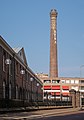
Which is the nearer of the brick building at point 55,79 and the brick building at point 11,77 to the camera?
the brick building at point 11,77

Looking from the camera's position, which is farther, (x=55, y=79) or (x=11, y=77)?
(x=55, y=79)

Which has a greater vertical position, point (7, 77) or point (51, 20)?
point (51, 20)

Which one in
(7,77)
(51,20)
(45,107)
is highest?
(51,20)

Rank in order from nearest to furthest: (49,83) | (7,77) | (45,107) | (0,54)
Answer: (0,54)
(7,77)
(45,107)
(49,83)

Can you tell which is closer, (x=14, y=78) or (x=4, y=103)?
(x=4, y=103)

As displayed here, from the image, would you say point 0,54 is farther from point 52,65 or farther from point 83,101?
point 52,65

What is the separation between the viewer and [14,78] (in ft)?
184

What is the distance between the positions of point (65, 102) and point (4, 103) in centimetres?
2632

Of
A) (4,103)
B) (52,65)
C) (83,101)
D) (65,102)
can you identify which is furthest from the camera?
(52,65)

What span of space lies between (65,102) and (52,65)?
2278 inches

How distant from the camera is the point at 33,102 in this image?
5178 centimetres

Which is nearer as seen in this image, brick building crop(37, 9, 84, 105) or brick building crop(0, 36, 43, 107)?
brick building crop(0, 36, 43, 107)

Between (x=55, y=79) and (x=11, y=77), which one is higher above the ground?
(x=55, y=79)

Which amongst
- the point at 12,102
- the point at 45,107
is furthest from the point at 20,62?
the point at 12,102
